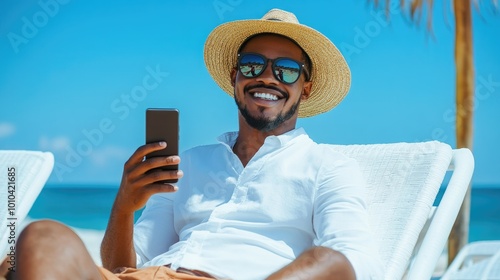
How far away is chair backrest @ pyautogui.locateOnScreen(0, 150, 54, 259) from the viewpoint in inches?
118

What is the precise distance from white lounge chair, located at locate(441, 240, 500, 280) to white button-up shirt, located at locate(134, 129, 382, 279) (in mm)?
894

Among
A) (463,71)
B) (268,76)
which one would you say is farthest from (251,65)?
(463,71)

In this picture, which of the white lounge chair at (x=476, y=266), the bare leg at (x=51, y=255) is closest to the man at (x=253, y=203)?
the bare leg at (x=51, y=255)

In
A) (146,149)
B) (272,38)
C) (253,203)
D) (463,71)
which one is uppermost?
(272,38)

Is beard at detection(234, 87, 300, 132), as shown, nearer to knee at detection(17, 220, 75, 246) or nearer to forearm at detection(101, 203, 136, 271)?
forearm at detection(101, 203, 136, 271)

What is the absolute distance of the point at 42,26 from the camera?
15.5m

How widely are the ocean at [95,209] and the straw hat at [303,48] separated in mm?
13090

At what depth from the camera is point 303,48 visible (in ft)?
9.32

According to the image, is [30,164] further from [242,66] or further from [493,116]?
[493,116]

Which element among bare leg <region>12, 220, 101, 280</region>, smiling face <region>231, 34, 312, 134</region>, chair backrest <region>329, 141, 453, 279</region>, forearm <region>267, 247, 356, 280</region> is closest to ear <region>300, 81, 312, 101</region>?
smiling face <region>231, 34, 312, 134</region>

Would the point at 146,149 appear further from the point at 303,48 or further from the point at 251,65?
the point at 303,48

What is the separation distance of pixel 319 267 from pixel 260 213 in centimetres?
46

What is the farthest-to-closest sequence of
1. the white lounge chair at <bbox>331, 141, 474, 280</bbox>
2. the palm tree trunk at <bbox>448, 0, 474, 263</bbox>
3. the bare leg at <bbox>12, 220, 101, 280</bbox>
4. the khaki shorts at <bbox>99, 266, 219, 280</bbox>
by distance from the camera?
the palm tree trunk at <bbox>448, 0, 474, 263</bbox> → the white lounge chair at <bbox>331, 141, 474, 280</bbox> → the khaki shorts at <bbox>99, 266, 219, 280</bbox> → the bare leg at <bbox>12, 220, 101, 280</bbox>

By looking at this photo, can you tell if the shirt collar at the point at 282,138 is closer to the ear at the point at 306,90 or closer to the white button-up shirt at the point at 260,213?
the white button-up shirt at the point at 260,213
